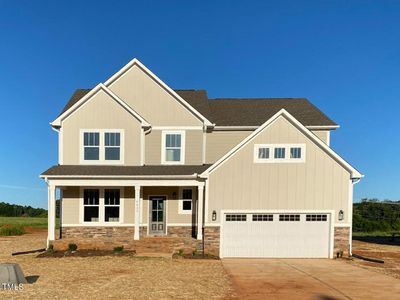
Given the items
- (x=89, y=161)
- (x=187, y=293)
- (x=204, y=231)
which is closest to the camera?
(x=187, y=293)

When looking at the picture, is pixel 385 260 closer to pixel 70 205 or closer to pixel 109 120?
pixel 109 120

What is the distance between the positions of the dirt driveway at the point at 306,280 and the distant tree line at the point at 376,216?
22354mm

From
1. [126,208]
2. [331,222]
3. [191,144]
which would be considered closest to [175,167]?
[191,144]

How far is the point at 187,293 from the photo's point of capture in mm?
8945

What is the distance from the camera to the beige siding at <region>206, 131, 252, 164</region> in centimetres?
1884

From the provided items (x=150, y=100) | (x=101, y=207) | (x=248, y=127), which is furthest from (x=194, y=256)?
(x=150, y=100)

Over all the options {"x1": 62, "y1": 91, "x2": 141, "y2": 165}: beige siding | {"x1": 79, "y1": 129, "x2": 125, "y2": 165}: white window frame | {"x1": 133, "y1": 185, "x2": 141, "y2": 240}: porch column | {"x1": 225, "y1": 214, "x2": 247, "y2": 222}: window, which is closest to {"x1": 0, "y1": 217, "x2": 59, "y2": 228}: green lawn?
{"x1": 79, "y1": 129, "x2": 125, "y2": 165}: white window frame

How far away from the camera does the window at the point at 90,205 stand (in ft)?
57.7

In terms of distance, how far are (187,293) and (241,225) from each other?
6978mm

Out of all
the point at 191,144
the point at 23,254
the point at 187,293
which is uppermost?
the point at 191,144

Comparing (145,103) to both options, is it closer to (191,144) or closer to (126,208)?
(191,144)

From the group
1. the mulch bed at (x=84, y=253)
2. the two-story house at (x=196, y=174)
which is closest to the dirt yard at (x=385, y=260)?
the two-story house at (x=196, y=174)

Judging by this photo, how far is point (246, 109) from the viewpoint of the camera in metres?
20.7

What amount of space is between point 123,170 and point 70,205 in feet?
12.3
